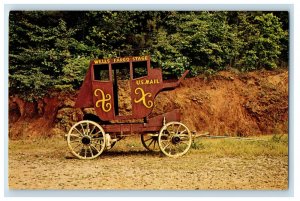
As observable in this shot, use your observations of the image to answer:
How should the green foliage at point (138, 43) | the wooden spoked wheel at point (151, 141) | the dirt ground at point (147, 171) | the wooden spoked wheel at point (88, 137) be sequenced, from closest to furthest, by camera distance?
the dirt ground at point (147, 171)
the wooden spoked wheel at point (88, 137)
the wooden spoked wheel at point (151, 141)
the green foliage at point (138, 43)

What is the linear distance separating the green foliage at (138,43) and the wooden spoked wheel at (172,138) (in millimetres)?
3863

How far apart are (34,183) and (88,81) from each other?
104 inches

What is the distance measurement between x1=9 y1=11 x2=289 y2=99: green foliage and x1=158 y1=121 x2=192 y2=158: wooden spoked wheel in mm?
3863

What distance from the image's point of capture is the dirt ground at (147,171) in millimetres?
9312

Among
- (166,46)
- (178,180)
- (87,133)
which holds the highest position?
(166,46)

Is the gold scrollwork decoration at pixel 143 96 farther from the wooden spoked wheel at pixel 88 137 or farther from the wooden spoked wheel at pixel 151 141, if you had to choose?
the wooden spoked wheel at pixel 88 137

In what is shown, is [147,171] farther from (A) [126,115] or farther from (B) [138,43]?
(B) [138,43]

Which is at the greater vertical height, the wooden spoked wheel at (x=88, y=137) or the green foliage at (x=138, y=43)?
the green foliage at (x=138, y=43)

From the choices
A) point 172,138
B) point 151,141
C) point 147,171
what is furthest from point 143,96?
point 147,171

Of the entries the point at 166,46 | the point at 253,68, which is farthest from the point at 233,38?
the point at 166,46

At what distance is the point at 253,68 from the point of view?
1506cm

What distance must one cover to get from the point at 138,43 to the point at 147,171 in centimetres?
616

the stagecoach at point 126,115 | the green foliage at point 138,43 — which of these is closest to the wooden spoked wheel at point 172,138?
the stagecoach at point 126,115

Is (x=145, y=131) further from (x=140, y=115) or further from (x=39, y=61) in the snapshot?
(x=39, y=61)
